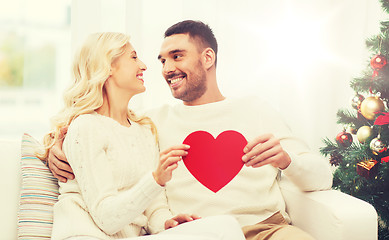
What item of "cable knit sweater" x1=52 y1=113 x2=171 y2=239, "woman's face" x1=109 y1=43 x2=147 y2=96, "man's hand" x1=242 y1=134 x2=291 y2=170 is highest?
"woman's face" x1=109 y1=43 x2=147 y2=96

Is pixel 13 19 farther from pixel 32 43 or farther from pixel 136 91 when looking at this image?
pixel 136 91

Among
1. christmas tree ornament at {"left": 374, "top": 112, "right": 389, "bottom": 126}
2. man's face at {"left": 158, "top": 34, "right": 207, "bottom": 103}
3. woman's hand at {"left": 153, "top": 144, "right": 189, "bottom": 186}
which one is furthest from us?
christmas tree ornament at {"left": 374, "top": 112, "right": 389, "bottom": 126}

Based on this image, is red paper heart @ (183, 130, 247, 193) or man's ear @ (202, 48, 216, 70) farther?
man's ear @ (202, 48, 216, 70)

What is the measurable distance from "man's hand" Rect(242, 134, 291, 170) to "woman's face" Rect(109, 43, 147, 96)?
49cm

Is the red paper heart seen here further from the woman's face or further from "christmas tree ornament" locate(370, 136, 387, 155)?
"christmas tree ornament" locate(370, 136, 387, 155)

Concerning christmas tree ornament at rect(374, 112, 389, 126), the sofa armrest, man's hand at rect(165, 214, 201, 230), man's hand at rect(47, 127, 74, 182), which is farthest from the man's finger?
christmas tree ornament at rect(374, 112, 389, 126)

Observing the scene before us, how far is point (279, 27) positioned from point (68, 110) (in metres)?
1.73

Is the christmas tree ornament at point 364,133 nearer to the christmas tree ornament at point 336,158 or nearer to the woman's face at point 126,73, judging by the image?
the christmas tree ornament at point 336,158

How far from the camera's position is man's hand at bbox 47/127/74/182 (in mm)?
1419

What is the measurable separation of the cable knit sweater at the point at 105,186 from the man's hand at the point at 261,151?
0.33 metres

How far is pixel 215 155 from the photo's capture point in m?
1.49

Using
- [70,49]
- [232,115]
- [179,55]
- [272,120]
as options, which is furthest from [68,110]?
[70,49]

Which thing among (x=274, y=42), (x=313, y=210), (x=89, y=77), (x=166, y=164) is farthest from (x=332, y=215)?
(x=274, y=42)

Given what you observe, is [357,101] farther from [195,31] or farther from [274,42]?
[195,31]
